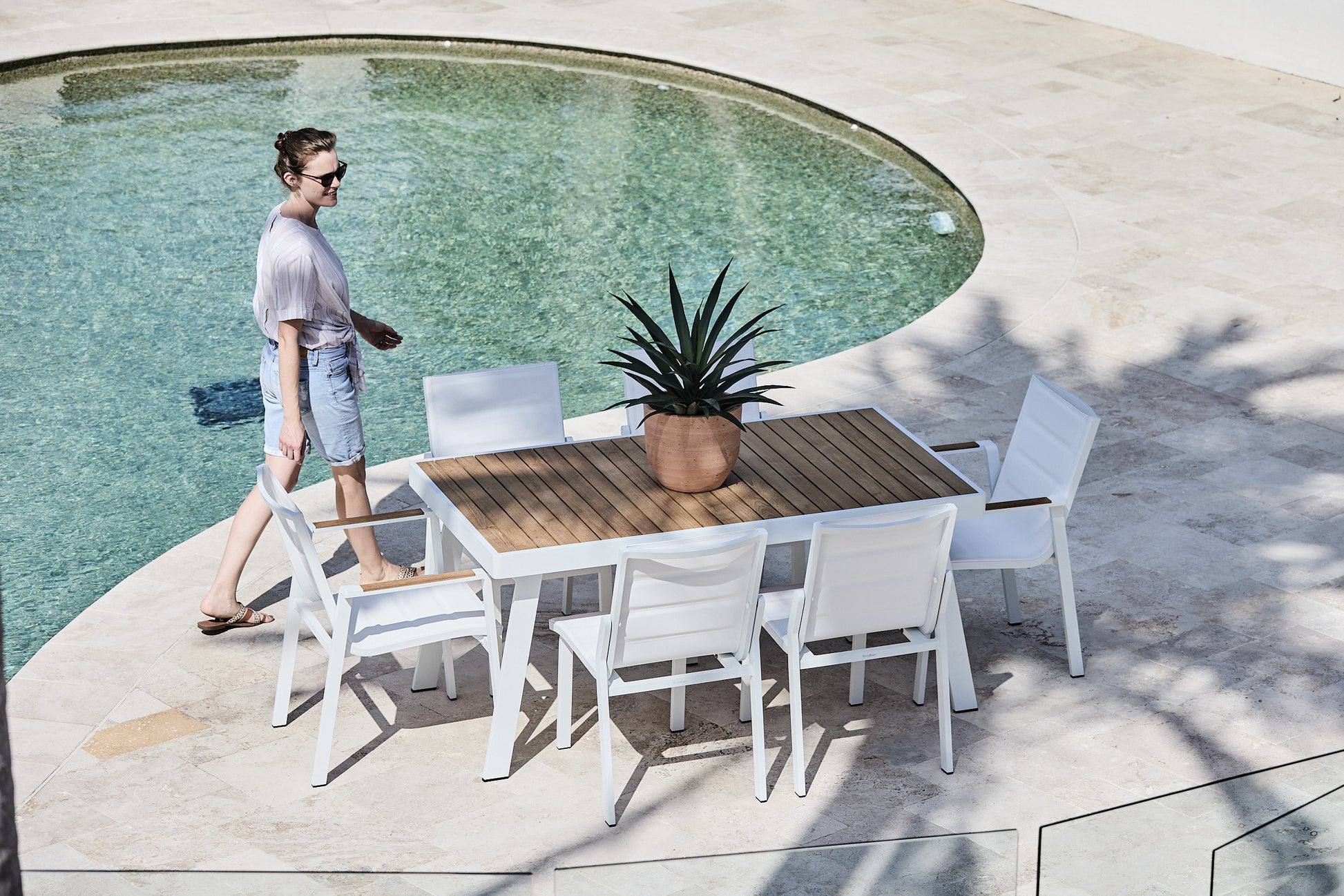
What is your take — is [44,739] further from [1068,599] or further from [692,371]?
[1068,599]

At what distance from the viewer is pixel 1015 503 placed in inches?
215

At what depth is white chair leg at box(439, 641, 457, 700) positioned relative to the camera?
541 centimetres

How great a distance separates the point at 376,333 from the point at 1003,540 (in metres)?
2.51

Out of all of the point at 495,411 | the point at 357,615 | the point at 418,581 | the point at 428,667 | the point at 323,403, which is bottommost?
the point at 428,667

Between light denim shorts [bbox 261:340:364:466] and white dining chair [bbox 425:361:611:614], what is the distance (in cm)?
32

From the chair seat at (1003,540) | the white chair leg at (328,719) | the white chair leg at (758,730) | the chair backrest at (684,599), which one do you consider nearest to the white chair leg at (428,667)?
the white chair leg at (328,719)

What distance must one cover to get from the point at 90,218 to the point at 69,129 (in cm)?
221

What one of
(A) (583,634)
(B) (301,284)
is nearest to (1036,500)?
(A) (583,634)

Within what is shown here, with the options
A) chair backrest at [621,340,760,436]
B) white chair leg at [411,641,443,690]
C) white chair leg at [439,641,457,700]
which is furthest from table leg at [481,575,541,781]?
chair backrest at [621,340,760,436]

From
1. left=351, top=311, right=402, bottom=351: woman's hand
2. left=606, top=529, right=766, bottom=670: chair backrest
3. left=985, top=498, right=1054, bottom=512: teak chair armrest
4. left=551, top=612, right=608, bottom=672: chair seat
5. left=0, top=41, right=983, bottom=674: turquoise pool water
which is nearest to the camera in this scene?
left=606, top=529, right=766, bottom=670: chair backrest

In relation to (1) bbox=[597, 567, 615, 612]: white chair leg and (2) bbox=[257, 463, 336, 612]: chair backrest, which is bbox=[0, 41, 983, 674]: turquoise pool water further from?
(1) bbox=[597, 567, 615, 612]: white chair leg

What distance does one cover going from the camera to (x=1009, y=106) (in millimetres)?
12969

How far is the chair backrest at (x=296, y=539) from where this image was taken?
496cm

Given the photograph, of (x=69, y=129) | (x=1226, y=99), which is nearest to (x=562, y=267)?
(x=69, y=129)
